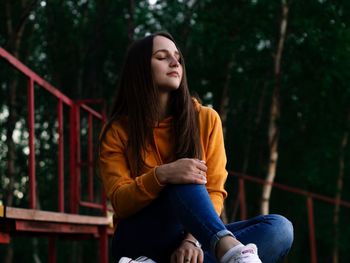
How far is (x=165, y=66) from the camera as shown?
315cm

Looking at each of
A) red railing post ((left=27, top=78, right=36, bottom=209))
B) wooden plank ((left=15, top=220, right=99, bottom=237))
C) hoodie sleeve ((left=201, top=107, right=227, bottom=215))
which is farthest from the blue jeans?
red railing post ((left=27, top=78, right=36, bottom=209))

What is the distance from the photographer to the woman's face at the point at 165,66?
3139 mm

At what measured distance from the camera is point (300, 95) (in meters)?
12.1

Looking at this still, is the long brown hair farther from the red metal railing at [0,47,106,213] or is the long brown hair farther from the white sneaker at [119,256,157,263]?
the red metal railing at [0,47,106,213]

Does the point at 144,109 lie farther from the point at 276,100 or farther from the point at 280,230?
the point at 276,100

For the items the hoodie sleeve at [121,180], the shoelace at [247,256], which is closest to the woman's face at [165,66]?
the hoodie sleeve at [121,180]

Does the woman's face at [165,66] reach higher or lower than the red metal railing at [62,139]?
higher

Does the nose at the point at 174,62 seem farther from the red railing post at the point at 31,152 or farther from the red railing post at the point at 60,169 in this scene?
the red railing post at the point at 60,169

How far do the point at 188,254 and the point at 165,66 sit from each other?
0.76 metres

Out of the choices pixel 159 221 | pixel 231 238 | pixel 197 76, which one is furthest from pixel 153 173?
pixel 197 76

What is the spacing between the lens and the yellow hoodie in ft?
9.57

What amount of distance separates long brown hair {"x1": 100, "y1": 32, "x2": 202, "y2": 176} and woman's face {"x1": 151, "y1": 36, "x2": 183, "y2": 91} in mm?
20

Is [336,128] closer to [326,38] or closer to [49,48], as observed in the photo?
[326,38]

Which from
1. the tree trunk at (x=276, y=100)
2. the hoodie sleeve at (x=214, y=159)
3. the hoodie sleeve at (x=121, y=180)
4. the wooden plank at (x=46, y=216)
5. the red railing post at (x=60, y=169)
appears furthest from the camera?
the tree trunk at (x=276, y=100)
